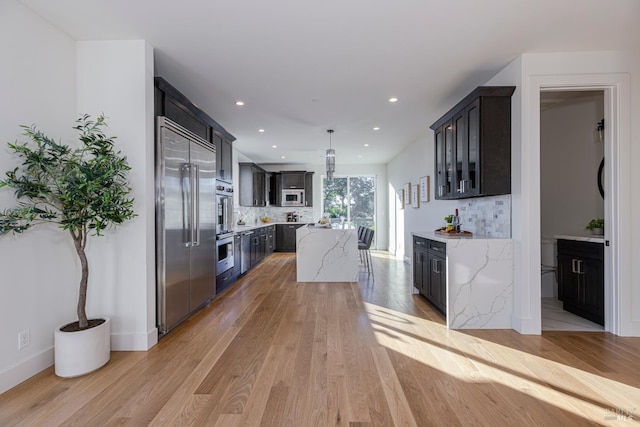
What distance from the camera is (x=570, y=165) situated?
13.4 ft

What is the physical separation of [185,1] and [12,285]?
230cm

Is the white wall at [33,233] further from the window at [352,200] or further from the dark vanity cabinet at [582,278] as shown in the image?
the window at [352,200]

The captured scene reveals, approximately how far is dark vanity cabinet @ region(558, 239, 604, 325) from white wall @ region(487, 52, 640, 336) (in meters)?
0.16

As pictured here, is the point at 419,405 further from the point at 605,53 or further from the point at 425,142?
the point at 425,142

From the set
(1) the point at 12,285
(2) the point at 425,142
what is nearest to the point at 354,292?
(2) the point at 425,142

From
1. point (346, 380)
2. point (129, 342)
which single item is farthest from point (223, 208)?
point (346, 380)

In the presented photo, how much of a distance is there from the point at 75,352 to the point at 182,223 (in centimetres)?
132

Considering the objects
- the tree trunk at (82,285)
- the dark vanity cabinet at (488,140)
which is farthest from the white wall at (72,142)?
the dark vanity cabinet at (488,140)

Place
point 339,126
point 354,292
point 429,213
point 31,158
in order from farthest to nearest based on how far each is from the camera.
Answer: point 429,213 → point 339,126 → point 354,292 → point 31,158

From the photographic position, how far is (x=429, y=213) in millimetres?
5676

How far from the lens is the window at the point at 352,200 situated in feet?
30.8

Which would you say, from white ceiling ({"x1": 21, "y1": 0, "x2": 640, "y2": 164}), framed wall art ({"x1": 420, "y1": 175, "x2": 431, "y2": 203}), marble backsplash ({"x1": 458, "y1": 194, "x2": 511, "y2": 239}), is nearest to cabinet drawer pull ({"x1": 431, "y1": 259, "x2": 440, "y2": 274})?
marble backsplash ({"x1": 458, "y1": 194, "x2": 511, "y2": 239})

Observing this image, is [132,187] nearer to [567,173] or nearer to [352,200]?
[567,173]

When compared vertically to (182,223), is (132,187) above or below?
above
